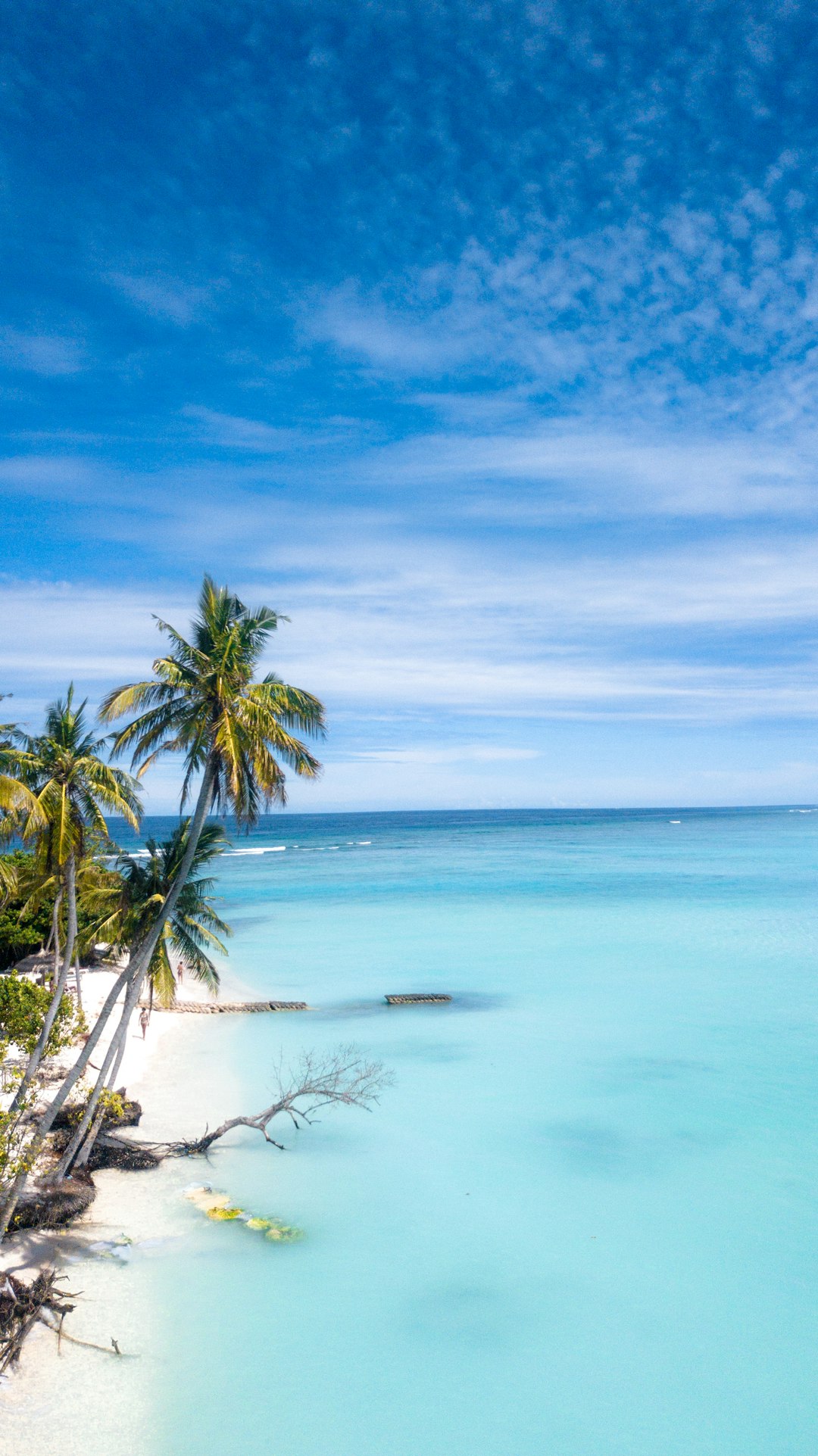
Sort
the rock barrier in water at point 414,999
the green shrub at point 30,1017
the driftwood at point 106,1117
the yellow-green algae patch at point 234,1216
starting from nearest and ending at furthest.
Result: the green shrub at point 30,1017 < the yellow-green algae patch at point 234,1216 < the driftwood at point 106,1117 < the rock barrier in water at point 414,999

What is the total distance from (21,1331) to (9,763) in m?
7.99

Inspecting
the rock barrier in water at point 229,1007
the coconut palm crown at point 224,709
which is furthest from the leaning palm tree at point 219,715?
the rock barrier in water at point 229,1007

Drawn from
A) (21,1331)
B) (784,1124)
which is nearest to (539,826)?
(784,1124)

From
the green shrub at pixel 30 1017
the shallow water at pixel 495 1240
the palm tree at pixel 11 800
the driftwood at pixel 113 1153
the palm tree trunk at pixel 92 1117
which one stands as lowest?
the shallow water at pixel 495 1240

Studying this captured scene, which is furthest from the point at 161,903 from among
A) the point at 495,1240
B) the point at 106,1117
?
the point at 495,1240

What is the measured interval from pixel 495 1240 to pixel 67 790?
1037 cm

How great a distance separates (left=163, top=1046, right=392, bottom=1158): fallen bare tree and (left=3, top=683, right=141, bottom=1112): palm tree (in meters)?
4.36

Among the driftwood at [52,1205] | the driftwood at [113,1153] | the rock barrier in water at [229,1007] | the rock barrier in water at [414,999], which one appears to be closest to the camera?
the driftwood at [52,1205]

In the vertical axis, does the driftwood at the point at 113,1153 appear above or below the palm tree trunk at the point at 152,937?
below

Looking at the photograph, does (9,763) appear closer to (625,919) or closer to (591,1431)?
(591,1431)

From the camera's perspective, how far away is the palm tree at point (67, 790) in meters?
14.2

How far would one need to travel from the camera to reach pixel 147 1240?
12.9 metres

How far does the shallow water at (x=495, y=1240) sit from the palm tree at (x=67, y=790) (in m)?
5.89

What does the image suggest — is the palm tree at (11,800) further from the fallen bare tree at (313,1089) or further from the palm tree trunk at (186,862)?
the fallen bare tree at (313,1089)
